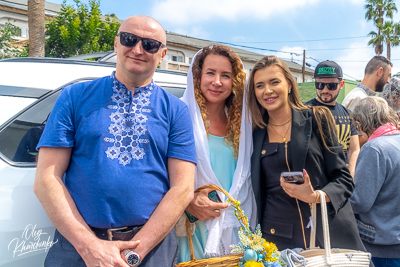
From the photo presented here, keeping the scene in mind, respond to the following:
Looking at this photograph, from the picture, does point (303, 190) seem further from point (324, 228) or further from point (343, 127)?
point (343, 127)

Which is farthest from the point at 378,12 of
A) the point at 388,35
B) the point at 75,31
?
the point at 75,31

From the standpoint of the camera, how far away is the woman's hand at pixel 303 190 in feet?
5.90

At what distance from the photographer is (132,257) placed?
1.56 metres

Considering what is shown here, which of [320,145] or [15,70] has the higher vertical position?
[15,70]

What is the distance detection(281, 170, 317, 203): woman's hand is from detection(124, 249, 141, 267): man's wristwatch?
A: 89 centimetres

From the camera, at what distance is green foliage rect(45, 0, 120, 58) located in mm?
10195

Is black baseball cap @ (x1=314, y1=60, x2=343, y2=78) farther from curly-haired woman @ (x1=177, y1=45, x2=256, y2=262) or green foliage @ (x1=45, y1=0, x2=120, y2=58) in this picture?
green foliage @ (x1=45, y1=0, x2=120, y2=58)

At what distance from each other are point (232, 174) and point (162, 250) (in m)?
0.69

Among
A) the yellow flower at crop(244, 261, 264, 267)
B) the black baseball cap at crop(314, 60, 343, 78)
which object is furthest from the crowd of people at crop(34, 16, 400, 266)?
the black baseball cap at crop(314, 60, 343, 78)

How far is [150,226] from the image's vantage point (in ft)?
5.33

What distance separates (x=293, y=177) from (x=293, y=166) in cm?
23

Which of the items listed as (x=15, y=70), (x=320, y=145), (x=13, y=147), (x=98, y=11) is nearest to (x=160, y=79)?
(x=15, y=70)

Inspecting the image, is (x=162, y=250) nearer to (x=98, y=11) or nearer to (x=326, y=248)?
(x=326, y=248)

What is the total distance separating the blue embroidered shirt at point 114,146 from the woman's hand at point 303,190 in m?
0.58
